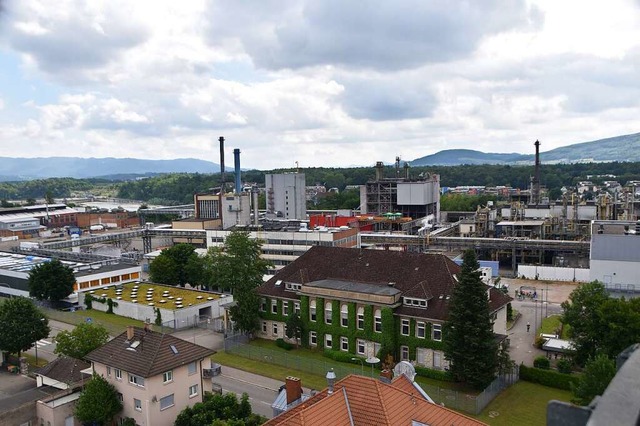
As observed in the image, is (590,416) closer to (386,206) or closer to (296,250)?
(296,250)

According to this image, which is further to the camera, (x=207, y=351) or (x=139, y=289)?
(x=139, y=289)

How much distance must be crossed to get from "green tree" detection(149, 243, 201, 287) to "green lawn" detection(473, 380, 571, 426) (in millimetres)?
43621

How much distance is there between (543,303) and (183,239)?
6795 centimetres

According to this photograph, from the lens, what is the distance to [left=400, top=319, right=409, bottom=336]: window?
41281 millimetres

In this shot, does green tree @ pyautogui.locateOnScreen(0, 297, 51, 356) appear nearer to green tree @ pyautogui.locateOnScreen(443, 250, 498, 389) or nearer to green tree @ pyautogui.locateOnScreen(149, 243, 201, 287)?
green tree @ pyautogui.locateOnScreen(149, 243, 201, 287)

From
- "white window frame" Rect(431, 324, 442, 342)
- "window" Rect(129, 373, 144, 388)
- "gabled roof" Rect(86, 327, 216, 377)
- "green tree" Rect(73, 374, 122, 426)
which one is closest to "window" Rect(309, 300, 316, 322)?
"white window frame" Rect(431, 324, 442, 342)

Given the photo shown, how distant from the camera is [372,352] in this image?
4262 centimetres

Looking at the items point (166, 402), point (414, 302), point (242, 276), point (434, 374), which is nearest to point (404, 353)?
point (434, 374)

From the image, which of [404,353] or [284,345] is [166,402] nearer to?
[284,345]

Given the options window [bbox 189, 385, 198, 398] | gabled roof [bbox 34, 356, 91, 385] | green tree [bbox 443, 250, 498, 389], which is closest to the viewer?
window [bbox 189, 385, 198, 398]

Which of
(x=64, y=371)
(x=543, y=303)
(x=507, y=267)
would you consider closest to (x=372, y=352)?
(x=64, y=371)

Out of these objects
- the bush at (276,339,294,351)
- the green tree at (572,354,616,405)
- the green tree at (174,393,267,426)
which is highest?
the green tree at (572,354,616,405)

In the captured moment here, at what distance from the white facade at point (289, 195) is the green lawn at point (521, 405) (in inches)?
4032

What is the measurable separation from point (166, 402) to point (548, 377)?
25.4m
